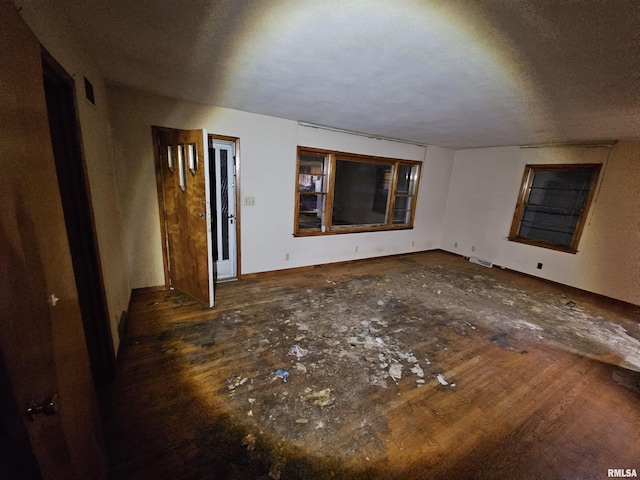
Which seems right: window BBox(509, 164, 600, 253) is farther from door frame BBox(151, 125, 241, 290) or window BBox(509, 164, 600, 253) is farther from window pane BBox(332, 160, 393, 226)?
door frame BBox(151, 125, 241, 290)

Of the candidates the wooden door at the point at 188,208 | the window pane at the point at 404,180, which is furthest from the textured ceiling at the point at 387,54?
the window pane at the point at 404,180

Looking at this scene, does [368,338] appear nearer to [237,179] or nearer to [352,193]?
[237,179]

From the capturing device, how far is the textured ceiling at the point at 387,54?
4.25ft

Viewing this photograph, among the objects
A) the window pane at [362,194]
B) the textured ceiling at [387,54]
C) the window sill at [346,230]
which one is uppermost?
the textured ceiling at [387,54]

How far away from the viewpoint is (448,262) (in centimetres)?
521

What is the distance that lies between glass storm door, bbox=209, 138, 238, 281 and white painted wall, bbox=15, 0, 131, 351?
1.09 metres

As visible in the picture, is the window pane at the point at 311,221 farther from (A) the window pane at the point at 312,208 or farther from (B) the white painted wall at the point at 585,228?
(B) the white painted wall at the point at 585,228

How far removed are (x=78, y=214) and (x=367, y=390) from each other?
2313 millimetres

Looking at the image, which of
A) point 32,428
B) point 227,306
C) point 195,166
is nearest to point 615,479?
point 32,428

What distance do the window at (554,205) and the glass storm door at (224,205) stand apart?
504 centimetres

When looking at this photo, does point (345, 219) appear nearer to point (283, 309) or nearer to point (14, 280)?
point (283, 309)

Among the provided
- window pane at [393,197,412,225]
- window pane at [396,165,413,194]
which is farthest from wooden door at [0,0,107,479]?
window pane at [393,197,412,225]

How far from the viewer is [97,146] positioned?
204cm

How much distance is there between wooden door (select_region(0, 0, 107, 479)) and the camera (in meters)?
0.64
